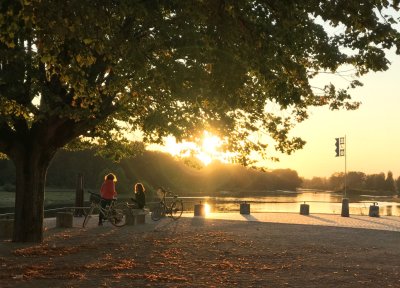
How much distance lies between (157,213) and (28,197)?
924 centimetres

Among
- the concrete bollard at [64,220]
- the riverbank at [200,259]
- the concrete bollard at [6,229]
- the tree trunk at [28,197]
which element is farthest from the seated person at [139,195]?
the tree trunk at [28,197]

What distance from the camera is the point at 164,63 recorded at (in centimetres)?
1164

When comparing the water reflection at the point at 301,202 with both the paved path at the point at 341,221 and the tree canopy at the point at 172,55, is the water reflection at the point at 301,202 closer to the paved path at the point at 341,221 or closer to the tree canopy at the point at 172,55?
the paved path at the point at 341,221

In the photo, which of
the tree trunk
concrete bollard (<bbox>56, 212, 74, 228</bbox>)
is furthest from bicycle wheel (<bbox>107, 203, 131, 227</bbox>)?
the tree trunk

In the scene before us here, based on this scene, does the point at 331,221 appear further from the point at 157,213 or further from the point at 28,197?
the point at 28,197

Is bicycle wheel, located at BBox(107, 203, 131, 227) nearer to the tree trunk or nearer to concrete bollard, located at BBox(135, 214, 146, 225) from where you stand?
concrete bollard, located at BBox(135, 214, 146, 225)

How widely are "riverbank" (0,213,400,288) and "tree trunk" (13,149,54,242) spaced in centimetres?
61

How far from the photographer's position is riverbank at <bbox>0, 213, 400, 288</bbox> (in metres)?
9.05

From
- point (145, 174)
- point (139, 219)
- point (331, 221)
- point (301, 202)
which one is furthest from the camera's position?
point (145, 174)

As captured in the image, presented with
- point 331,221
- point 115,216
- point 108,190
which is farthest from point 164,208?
point 331,221

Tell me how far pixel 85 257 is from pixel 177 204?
1218 cm

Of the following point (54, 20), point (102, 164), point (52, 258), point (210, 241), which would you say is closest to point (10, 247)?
point (52, 258)

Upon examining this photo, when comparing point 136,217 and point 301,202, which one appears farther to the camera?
point 301,202

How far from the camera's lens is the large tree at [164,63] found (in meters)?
7.99
